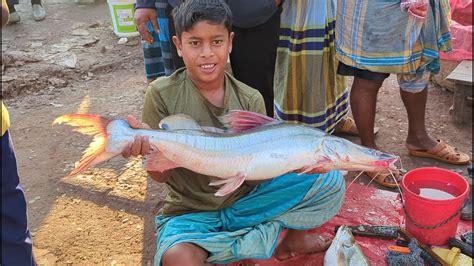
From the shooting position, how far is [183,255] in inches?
76.6

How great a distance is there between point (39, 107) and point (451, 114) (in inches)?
158

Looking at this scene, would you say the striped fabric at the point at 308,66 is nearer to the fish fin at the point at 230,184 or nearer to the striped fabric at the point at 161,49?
the striped fabric at the point at 161,49

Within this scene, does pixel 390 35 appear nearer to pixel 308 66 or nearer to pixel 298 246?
pixel 308 66

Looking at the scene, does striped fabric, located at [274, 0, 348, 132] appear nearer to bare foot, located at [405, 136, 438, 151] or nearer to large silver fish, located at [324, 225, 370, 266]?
bare foot, located at [405, 136, 438, 151]

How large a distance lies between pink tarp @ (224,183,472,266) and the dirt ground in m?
0.67

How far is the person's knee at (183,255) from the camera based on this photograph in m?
1.94

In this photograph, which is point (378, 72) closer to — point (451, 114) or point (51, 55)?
point (451, 114)

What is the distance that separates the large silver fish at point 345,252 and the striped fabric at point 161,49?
1.56 meters

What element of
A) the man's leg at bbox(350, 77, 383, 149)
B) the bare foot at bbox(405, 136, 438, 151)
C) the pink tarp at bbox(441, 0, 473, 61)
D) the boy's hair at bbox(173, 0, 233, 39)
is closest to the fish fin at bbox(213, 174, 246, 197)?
the boy's hair at bbox(173, 0, 233, 39)

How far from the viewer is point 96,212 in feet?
10.3

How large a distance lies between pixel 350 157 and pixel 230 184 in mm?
504

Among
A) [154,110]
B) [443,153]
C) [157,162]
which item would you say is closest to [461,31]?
[443,153]

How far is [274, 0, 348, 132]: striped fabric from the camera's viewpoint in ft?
10.6

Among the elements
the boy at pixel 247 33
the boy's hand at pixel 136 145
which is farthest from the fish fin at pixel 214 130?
the boy at pixel 247 33
